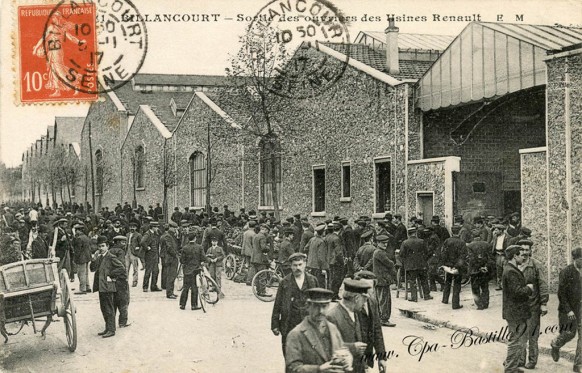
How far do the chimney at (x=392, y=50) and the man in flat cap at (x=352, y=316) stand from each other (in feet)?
49.1

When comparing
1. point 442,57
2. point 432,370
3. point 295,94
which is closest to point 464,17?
point 442,57

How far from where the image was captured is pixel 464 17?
446 inches

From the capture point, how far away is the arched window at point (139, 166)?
35.2 metres

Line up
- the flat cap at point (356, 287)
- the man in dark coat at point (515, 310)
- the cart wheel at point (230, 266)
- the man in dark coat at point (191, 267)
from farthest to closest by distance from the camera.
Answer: the cart wheel at point (230, 266) < the man in dark coat at point (191, 267) < the man in dark coat at point (515, 310) < the flat cap at point (356, 287)

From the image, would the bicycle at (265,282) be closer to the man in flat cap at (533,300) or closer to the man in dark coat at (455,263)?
the man in dark coat at (455,263)

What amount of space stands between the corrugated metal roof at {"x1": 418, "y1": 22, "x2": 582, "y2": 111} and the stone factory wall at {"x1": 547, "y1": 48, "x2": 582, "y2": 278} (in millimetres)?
777

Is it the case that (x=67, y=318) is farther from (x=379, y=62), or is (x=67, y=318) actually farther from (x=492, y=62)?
(x=379, y=62)

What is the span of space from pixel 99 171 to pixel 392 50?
26.0 m

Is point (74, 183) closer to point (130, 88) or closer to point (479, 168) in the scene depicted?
point (130, 88)

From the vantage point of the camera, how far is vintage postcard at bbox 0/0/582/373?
8070 mm

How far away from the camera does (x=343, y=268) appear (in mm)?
12820

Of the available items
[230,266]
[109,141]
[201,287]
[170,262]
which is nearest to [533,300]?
[201,287]

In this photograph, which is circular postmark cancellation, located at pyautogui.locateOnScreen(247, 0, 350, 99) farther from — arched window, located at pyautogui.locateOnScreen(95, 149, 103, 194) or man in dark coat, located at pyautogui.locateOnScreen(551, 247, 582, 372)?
arched window, located at pyautogui.locateOnScreen(95, 149, 103, 194)

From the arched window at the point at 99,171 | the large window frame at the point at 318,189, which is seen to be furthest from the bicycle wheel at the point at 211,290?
the arched window at the point at 99,171
